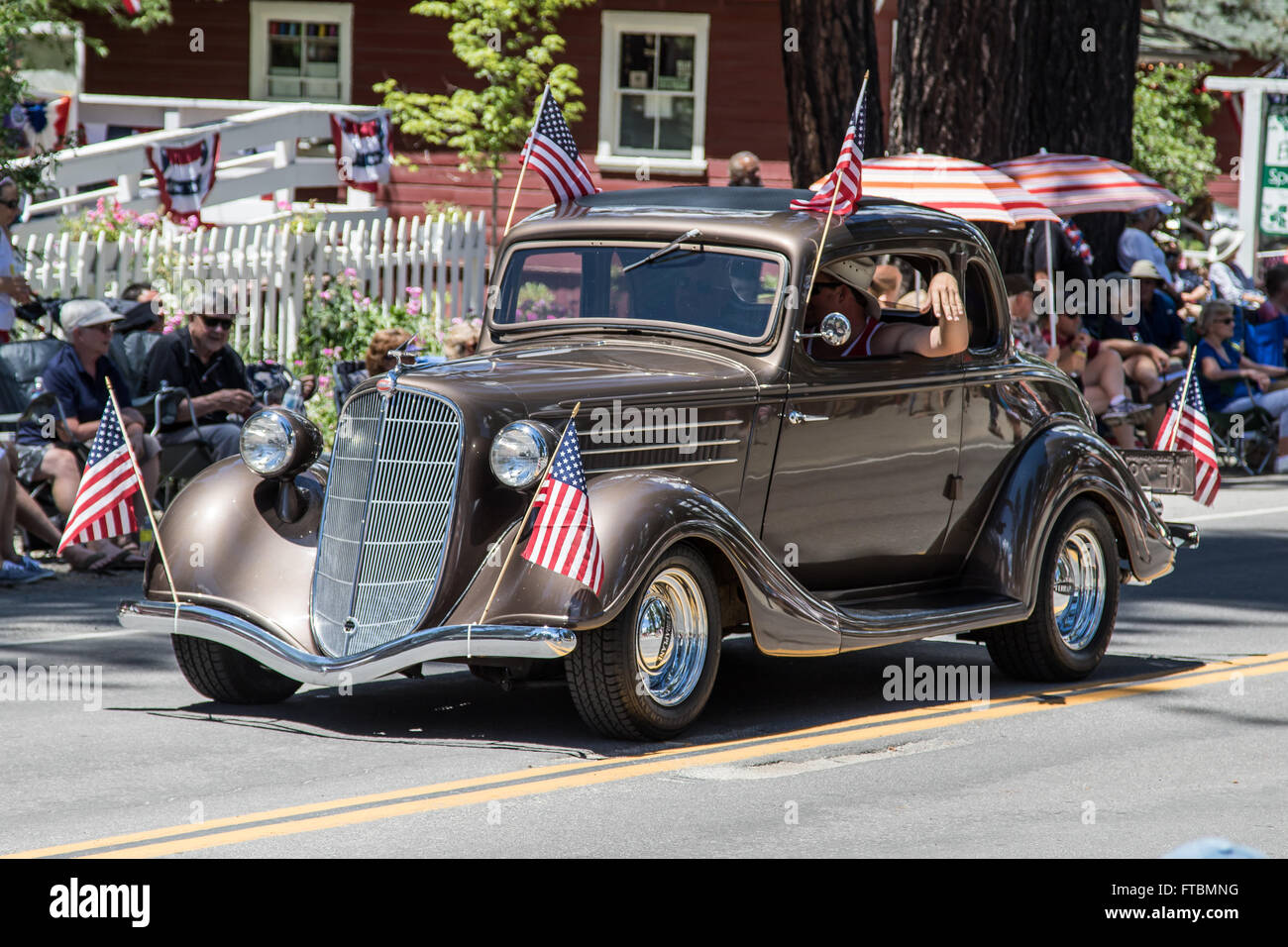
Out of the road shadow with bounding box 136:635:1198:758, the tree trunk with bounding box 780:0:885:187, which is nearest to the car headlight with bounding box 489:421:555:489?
the road shadow with bounding box 136:635:1198:758

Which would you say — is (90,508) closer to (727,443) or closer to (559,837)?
(727,443)

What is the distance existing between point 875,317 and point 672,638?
2.02 m

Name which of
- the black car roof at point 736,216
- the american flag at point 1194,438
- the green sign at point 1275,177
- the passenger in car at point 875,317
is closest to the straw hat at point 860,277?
the passenger in car at point 875,317

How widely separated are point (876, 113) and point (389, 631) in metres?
11.1

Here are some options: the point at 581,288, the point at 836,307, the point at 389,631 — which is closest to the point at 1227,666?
the point at 836,307

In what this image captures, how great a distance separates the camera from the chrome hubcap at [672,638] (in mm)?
6797

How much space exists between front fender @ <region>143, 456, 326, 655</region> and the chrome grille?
0.34ft

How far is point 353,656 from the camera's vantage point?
676cm

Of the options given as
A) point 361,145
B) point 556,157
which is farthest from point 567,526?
point 361,145

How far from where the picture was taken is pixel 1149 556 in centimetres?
891

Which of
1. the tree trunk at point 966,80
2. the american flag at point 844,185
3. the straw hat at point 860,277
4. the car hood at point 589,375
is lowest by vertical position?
the car hood at point 589,375

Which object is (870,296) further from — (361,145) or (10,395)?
(361,145)

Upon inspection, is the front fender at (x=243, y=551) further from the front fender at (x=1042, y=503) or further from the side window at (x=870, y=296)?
the front fender at (x=1042, y=503)

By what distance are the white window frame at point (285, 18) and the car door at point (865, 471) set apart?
20252mm
